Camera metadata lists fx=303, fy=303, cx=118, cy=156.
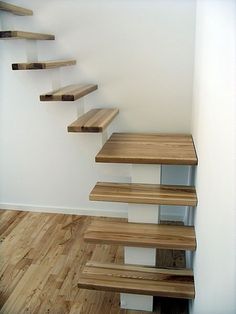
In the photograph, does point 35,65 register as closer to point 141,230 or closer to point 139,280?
point 141,230

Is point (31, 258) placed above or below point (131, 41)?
below

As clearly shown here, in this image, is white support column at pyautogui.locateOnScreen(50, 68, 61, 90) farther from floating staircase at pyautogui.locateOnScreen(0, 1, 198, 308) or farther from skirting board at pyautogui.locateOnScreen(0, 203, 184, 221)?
skirting board at pyautogui.locateOnScreen(0, 203, 184, 221)

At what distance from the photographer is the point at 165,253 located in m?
2.00

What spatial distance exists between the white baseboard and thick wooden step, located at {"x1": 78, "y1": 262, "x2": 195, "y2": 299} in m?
0.85

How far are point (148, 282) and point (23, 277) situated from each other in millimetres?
811

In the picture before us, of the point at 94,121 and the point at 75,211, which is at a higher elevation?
the point at 94,121

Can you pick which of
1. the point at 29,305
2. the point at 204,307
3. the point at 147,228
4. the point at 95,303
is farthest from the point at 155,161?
the point at 29,305

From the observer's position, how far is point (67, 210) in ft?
8.16

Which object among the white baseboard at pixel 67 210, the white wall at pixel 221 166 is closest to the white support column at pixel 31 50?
the white baseboard at pixel 67 210

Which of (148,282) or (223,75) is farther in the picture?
(148,282)

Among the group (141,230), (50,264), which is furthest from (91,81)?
(50,264)

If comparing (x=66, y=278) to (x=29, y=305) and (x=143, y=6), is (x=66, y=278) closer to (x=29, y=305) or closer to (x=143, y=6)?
(x=29, y=305)

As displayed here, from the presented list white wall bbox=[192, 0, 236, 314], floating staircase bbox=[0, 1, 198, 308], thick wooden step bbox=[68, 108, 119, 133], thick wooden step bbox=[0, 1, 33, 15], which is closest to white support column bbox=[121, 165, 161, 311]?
floating staircase bbox=[0, 1, 198, 308]

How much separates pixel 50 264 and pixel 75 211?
2.01 feet
